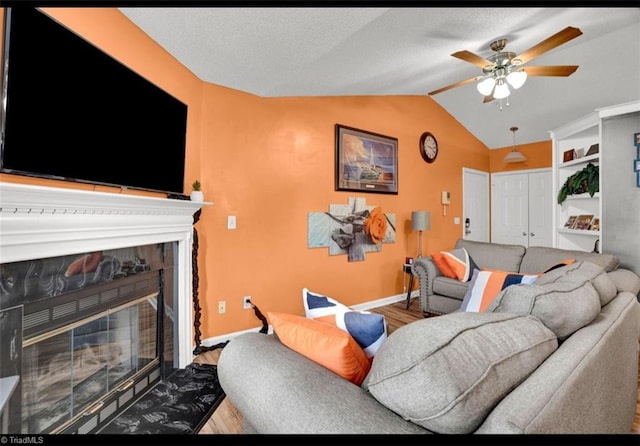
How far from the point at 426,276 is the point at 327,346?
269 centimetres

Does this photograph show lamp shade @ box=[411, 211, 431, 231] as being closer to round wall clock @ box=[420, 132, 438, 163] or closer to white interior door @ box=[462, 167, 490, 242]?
round wall clock @ box=[420, 132, 438, 163]

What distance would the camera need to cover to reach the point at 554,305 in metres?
1.00

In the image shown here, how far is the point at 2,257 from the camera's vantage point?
1.16 m

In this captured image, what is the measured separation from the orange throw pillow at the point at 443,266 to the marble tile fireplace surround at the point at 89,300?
8.39 feet

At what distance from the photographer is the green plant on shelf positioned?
3.16 metres

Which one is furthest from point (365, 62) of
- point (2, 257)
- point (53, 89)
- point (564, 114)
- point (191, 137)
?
point (564, 114)

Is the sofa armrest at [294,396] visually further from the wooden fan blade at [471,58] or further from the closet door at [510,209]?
the closet door at [510,209]

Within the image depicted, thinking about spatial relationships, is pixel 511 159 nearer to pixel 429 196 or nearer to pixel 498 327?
pixel 429 196

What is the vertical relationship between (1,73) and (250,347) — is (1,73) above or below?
above

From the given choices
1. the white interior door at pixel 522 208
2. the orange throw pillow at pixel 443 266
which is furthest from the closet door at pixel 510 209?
the orange throw pillow at pixel 443 266

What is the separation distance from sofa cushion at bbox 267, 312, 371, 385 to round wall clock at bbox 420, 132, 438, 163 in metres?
3.99

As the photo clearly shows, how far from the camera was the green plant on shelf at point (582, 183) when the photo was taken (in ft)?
10.4

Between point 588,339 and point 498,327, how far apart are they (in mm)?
392

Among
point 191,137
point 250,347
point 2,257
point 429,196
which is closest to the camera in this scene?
point 250,347
